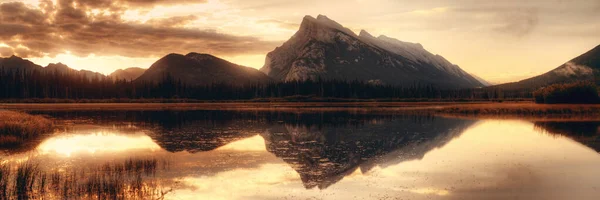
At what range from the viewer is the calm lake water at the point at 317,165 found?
72.4 ft

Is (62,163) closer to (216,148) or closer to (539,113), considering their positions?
(216,148)

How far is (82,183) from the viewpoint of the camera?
75.8 ft

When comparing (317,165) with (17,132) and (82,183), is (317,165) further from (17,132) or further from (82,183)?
(17,132)

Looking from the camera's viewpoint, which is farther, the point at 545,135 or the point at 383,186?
the point at 545,135

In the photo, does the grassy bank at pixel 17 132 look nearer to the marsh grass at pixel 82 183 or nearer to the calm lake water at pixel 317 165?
the calm lake water at pixel 317 165

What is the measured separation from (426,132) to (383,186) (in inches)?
1197

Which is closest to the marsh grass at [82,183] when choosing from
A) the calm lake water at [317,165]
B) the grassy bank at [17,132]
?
the calm lake water at [317,165]

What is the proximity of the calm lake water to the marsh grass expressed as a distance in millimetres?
55

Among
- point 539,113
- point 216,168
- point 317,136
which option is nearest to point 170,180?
point 216,168

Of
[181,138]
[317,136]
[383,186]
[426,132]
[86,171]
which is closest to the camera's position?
[383,186]

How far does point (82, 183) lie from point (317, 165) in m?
12.9

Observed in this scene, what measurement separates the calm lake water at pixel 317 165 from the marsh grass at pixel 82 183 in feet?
0.18

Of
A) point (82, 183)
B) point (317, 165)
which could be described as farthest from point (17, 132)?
point (317, 165)

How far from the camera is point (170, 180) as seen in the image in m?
24.5
